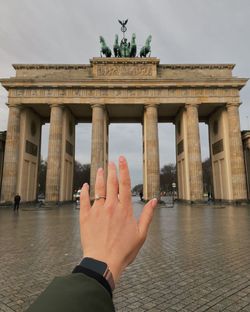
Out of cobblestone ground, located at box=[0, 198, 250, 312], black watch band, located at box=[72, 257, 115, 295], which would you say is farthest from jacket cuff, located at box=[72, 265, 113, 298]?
cobblestone ground, located at box=[0, 198, 250, 312]

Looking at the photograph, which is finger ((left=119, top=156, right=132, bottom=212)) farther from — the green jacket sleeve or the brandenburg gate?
the brandenburg gate

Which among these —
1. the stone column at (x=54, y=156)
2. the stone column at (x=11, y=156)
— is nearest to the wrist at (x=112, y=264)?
the stone column at (x=54, y=156)

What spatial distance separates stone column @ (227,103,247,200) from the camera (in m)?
34.3

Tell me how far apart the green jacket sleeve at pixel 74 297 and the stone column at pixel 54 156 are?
1362 inches

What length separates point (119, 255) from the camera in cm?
136

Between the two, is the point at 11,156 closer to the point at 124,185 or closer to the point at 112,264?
the point at 124,185

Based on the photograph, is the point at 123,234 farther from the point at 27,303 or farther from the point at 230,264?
the point at 230,264

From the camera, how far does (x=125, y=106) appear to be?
38.7 meters

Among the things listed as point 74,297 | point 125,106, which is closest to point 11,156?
point 125,106

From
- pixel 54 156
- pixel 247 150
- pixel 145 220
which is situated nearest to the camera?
pixel 145 220

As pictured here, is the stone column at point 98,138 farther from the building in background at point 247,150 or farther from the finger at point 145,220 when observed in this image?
the finger at point 145,220

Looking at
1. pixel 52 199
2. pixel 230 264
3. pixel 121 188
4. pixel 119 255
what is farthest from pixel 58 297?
pixel 52 199

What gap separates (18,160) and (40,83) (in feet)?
36.3

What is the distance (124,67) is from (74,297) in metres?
39.4
